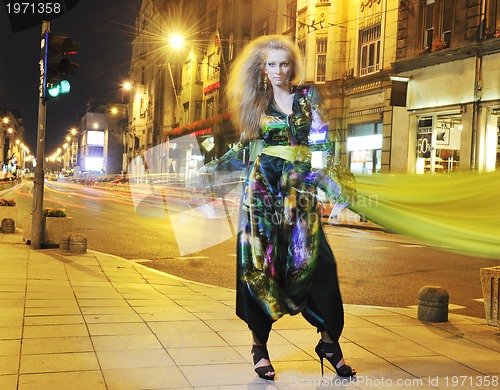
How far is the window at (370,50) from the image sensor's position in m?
28.5

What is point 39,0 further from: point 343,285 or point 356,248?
point 356,248

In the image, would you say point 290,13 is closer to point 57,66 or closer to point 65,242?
point 57,66

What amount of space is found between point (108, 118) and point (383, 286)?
118 m

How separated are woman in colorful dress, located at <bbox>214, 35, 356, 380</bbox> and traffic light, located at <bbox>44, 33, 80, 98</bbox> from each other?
813 cm

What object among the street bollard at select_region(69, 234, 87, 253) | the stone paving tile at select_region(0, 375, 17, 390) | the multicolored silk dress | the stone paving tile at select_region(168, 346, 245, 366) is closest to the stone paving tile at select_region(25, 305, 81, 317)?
the stone paving tile at select_region(168, 346, 245, 366)

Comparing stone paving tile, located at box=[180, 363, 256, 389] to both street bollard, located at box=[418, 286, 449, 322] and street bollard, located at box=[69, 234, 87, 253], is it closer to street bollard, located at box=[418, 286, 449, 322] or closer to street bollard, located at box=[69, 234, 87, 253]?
street bollard, located at box=[418, 286, 449, 322]

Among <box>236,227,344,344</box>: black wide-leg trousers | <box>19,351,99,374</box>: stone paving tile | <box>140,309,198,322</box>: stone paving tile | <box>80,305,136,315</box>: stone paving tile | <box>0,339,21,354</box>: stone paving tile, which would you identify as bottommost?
<box>80,305,136,315</box>: stone paving tile

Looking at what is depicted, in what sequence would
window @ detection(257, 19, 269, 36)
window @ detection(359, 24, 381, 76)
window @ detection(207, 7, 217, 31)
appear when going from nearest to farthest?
window @ detection(359, 24, 381, 76) < window @ detection(257, 19, 269, 36) < window @ detection(207, 7, 217, 31)

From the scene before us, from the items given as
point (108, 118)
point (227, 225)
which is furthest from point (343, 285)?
point (108, 118)

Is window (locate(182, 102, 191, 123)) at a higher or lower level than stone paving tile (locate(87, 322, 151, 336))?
higher

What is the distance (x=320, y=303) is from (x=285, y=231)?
577 mm

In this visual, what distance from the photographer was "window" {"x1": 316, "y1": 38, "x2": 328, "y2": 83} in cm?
3127

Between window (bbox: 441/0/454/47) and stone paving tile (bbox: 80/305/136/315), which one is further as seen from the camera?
window (bbox: 441/0/454/47)

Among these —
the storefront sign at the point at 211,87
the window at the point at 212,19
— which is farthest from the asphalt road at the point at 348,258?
the window at the point at 212,19
